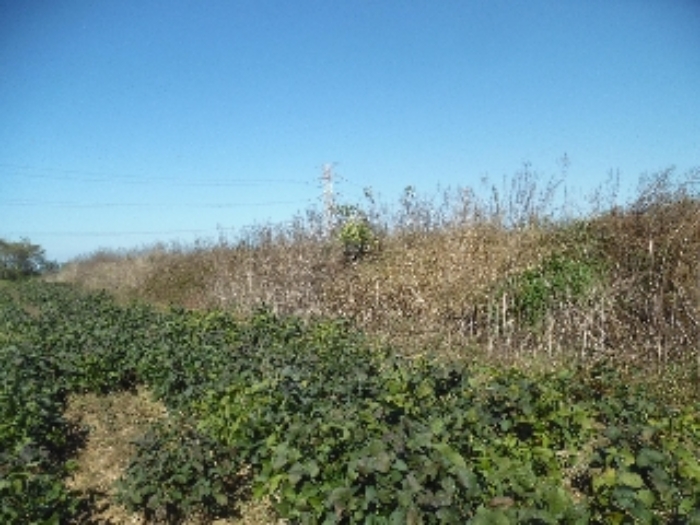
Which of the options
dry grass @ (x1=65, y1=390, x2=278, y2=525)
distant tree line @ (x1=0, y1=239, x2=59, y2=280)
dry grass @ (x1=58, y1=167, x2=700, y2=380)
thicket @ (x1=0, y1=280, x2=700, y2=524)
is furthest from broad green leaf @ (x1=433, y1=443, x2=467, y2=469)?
distant tree line @ (x1=0, y1=239, x2=59, y2=280)

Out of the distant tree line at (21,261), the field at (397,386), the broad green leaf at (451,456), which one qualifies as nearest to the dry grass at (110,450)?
the field at (397,386)

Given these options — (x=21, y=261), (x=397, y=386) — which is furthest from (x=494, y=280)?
(x=21, y=261)

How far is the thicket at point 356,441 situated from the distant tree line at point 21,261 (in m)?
42.4

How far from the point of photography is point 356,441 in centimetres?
309

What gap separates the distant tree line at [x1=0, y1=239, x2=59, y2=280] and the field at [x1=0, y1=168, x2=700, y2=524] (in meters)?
35.9

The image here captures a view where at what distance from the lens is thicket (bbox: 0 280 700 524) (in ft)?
8.08

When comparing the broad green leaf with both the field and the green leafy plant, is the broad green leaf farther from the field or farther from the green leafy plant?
the green leafy plant

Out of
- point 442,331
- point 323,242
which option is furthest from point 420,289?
point 323,242

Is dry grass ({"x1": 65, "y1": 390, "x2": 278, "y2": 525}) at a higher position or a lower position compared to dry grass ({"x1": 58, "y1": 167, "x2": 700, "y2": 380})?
lower

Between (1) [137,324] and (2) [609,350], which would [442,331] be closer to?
(2) [609,350]

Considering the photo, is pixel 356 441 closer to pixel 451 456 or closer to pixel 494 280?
pixel 451 456

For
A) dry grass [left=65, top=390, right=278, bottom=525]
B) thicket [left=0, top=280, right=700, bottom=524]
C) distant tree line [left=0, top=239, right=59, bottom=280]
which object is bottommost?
dry grass [left=65, top=390, right=278, bottom=525]

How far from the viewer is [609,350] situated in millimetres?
6496

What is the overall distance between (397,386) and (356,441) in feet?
3.65
